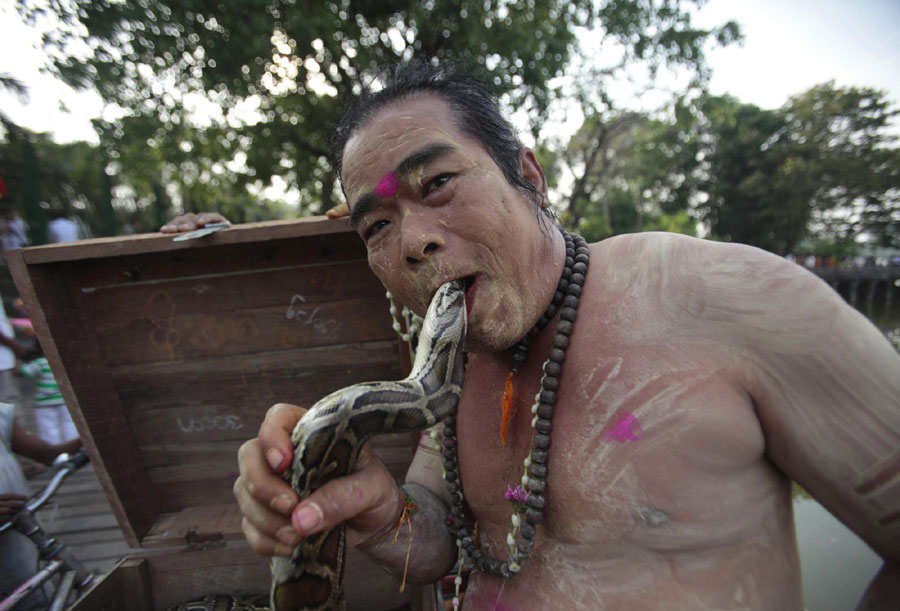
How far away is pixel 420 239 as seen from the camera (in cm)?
147

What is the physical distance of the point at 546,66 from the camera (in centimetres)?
1038

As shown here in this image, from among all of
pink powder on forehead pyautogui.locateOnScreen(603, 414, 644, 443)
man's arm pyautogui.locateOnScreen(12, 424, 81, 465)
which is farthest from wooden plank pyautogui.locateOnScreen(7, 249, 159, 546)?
pink powder on forehead pyautogui.locateOnScreen(603, 414, 644, 443)

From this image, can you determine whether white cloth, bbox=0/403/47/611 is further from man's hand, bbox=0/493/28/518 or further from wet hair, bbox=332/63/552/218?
wet hair, bbox=332/63/552/218

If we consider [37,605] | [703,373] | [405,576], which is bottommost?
[37,605]

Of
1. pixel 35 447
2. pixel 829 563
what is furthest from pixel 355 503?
pixel 829 563

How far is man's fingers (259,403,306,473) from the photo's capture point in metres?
1.25

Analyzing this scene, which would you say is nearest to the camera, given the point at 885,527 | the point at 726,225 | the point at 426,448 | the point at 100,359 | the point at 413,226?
the point at 885,527

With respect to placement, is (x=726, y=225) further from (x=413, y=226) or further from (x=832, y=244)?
(x=413, y=226)

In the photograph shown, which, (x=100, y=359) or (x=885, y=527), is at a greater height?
(x=885, y=527)

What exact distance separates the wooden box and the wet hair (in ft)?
2.92

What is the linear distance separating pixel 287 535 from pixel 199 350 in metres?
1.96

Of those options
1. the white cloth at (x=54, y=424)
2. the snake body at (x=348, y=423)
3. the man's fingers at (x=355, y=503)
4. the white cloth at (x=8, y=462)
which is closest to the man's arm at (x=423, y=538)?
the man's fingers at (x=355, y=503)

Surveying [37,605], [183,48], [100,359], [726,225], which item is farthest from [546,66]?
[726,225]

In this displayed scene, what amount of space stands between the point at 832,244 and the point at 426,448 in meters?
39.9
